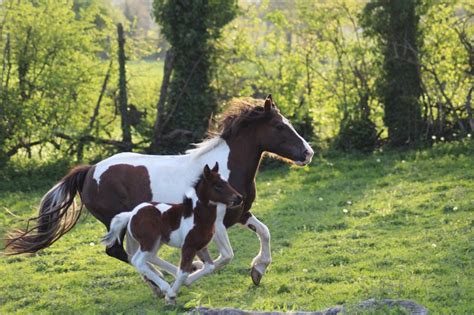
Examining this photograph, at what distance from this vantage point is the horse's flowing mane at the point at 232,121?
831 centimetres

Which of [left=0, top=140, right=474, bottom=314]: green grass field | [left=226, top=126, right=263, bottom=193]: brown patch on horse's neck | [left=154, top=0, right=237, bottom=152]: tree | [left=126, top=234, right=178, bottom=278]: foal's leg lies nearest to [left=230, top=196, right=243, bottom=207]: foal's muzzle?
[left=226, top=126, right=263, bottom=193]: brown patch on horse's neck

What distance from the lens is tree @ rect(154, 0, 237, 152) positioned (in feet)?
53.7

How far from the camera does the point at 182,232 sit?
744 centimetres

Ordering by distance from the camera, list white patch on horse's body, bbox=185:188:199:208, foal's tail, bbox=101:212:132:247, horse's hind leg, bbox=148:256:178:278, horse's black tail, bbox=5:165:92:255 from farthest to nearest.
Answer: horse's black tail, bbox=5:165:92:255, horse's hind leg, bbox=148:256:178:278, foal's tail, bbox=101:212:132:247, white patch on horse's body, bbox=185:188:199:208

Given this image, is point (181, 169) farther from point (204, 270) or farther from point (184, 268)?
point (184, 268)

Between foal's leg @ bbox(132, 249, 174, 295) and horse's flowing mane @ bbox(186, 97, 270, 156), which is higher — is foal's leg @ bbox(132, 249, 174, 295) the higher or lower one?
the lower one

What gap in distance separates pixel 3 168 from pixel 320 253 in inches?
350

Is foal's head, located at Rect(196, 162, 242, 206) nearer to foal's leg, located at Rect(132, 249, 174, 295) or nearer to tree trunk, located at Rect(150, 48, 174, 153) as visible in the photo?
foal's leg, located at Rect(132, 249, 174, 295)

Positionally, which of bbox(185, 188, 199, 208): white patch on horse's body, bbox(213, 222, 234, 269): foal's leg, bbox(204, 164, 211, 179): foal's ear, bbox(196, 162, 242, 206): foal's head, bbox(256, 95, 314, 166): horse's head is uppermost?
bbox(256, 95, 314, 166): horse's head

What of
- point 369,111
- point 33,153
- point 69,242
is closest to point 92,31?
point 33,153

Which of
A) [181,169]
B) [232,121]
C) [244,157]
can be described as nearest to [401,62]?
[232,121]

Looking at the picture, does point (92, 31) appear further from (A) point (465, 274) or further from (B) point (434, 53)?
(A) point (465, 274)

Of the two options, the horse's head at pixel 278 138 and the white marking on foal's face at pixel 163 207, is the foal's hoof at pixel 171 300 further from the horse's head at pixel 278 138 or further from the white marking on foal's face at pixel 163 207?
the horse's head at pixel 278 138

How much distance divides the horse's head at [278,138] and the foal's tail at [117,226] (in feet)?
5.33
